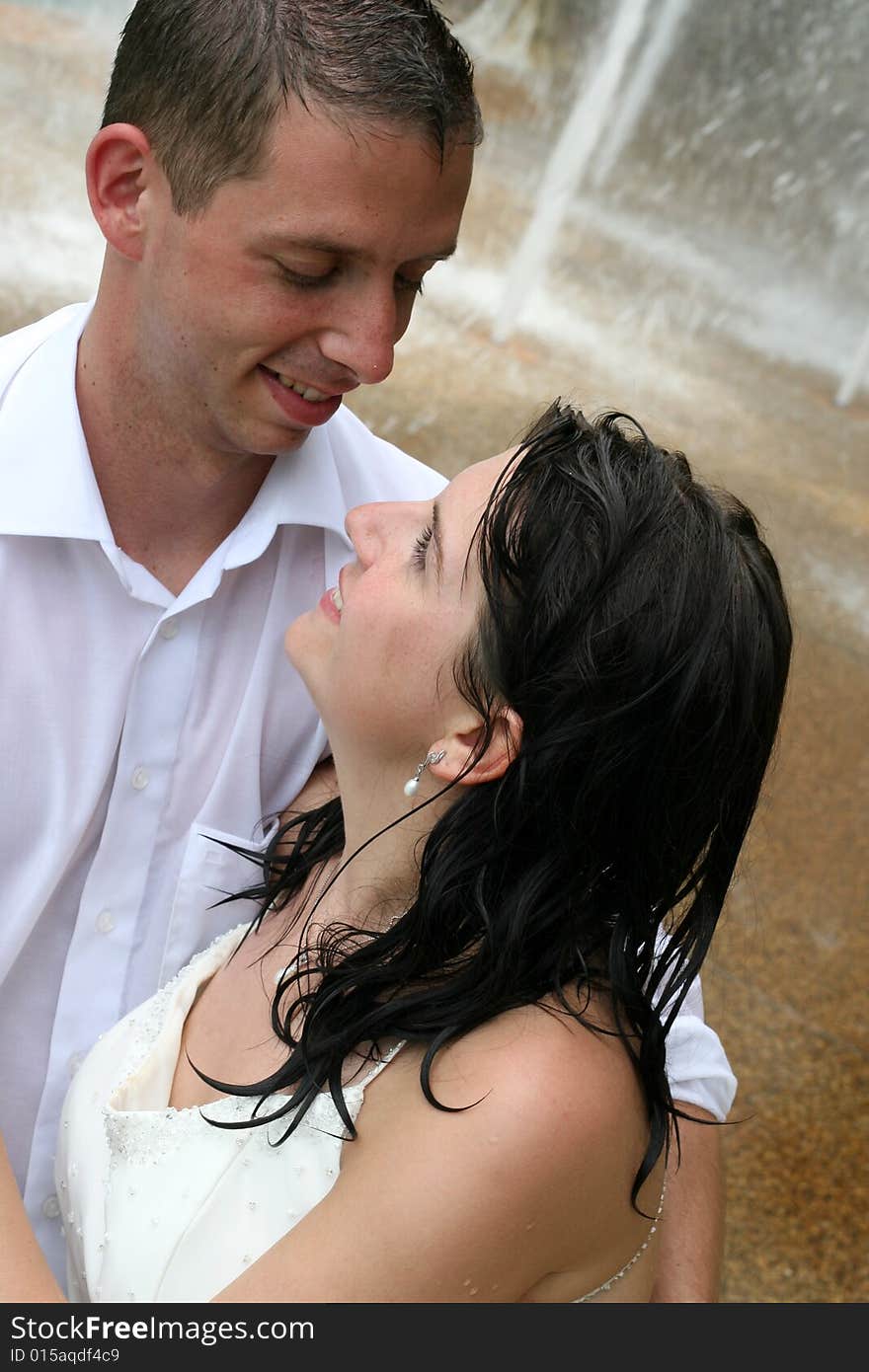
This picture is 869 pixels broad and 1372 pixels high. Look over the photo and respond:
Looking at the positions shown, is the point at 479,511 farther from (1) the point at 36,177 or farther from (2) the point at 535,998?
(1) the point at 36,177

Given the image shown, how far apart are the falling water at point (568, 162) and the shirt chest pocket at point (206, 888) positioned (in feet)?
13.0

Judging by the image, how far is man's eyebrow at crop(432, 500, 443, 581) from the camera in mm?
1787

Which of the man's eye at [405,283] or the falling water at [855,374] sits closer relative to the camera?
the man's eye at [405,283]

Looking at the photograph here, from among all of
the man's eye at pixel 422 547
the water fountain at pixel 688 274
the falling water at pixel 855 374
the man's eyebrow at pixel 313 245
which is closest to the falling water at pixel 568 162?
the water fountain at pixel 688 274

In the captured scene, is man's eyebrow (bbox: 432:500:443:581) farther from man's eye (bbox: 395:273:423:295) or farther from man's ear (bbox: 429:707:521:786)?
man's eye (bbox: 395:273:423:295)

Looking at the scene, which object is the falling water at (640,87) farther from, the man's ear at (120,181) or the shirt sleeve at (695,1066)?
the shirt sleeve at (695,1066)

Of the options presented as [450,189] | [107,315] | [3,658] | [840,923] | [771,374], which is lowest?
[840,923]

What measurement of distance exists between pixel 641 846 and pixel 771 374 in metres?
4.68

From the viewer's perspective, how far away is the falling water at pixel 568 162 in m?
5.93

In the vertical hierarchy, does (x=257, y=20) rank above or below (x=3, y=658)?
above

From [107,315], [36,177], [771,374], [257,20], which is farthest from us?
[771,374]

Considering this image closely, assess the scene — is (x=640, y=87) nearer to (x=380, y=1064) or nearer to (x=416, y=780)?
(x=416, y=780)

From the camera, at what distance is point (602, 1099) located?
1640 millimetres

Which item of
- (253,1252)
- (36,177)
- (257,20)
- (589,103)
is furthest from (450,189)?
(589,103)
